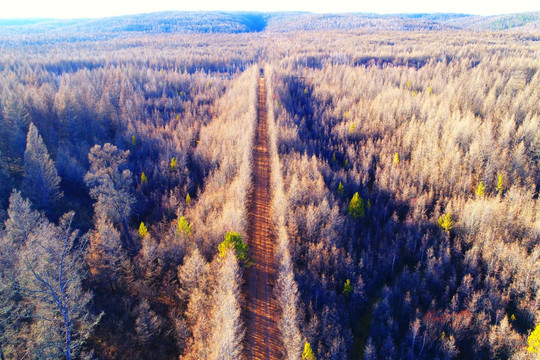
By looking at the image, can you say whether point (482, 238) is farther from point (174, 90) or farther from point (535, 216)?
point (174, 90)

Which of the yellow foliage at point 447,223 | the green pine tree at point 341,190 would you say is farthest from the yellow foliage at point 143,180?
the yellow foliage at point 447,223

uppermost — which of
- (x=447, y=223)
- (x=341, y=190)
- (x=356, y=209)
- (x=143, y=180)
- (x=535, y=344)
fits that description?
(x=341, y=190)

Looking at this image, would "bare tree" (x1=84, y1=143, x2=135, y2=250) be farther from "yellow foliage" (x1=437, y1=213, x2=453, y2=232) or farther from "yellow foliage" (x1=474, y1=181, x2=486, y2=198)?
"yellow foliage" (x1=474, y1=181, x2=486, y2=198)

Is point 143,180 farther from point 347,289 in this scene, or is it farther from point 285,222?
point 347,289

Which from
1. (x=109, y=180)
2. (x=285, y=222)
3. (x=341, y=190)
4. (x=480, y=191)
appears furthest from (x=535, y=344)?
(x=109, y=180)

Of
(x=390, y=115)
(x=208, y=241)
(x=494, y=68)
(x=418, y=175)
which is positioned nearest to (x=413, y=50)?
(x=494, y=68)

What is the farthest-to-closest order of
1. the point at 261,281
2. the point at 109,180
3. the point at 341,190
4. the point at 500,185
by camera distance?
the point at 341,190
the point at 500,185
the point at 109,180
the point at 261,281

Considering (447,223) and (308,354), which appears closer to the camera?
(308,354)

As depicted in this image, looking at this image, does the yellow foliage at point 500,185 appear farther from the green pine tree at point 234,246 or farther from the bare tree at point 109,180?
the bare tree at point 109,180
